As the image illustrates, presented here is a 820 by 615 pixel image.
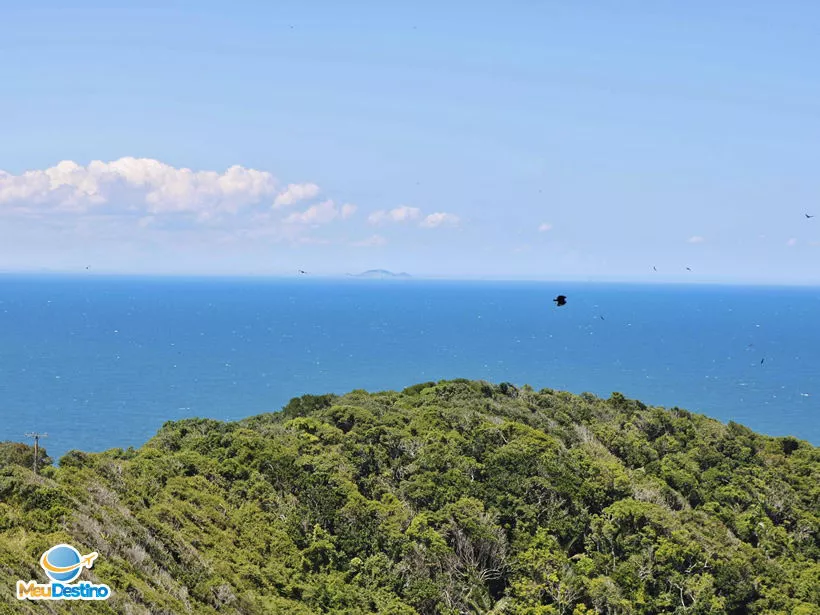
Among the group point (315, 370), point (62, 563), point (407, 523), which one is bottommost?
point (315, 370)

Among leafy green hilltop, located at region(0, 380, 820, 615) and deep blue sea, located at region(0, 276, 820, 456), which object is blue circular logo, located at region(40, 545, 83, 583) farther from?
deep blue sea, located at region(0, 276, 820, 456)

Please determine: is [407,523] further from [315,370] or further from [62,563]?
[315,370]

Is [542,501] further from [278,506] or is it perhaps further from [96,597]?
[96,597]

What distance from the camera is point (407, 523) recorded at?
3741 cm

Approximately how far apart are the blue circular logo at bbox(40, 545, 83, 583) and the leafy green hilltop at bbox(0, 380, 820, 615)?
1.80ft

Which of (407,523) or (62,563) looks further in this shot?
(407,523)

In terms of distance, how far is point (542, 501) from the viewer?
39594mm

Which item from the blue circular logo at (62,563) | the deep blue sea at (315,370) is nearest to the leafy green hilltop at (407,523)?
the blue circular logo at (62,563)

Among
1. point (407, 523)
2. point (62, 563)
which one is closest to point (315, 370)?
point (407, 523)

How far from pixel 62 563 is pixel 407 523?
58.1ft

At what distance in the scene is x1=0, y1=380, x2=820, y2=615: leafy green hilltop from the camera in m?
29.7

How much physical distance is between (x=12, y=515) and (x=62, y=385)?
90.6 metres

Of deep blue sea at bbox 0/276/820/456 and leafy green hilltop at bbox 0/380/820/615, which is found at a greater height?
leafy green hilltop at bbox 0/380/820/615

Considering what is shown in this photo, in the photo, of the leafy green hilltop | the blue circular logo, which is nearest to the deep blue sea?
the leafy green hilltop
